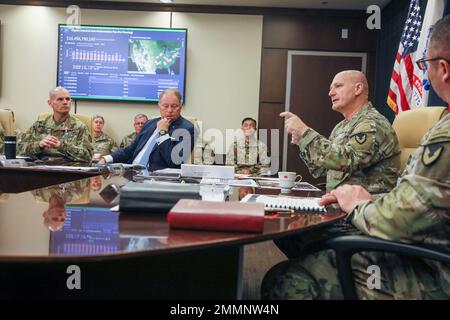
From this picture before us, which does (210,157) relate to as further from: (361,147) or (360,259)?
(360,259)

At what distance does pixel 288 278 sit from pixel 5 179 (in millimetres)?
1973

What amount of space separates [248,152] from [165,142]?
187 centimetres

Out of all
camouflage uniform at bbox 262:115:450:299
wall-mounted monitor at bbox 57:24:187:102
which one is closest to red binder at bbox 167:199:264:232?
camouflage uniform at bbox 262:115:450:299

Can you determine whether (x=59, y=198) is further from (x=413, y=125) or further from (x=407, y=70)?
(x=407, y=70)

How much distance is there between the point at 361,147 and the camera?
176cm

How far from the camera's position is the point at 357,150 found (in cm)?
175

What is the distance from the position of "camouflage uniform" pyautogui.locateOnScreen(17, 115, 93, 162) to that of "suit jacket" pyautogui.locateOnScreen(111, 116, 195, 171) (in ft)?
1.00

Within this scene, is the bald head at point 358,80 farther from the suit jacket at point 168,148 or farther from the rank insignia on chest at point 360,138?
the suit jacket at point 168,148

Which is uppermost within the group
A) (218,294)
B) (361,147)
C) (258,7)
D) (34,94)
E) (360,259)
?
(258,7)

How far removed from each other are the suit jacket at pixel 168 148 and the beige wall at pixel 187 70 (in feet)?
7.77

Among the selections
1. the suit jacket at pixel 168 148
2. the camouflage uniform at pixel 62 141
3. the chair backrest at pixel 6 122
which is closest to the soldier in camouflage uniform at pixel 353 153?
the suit jacket at pixel 168 148

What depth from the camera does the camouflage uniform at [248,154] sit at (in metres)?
4.67
